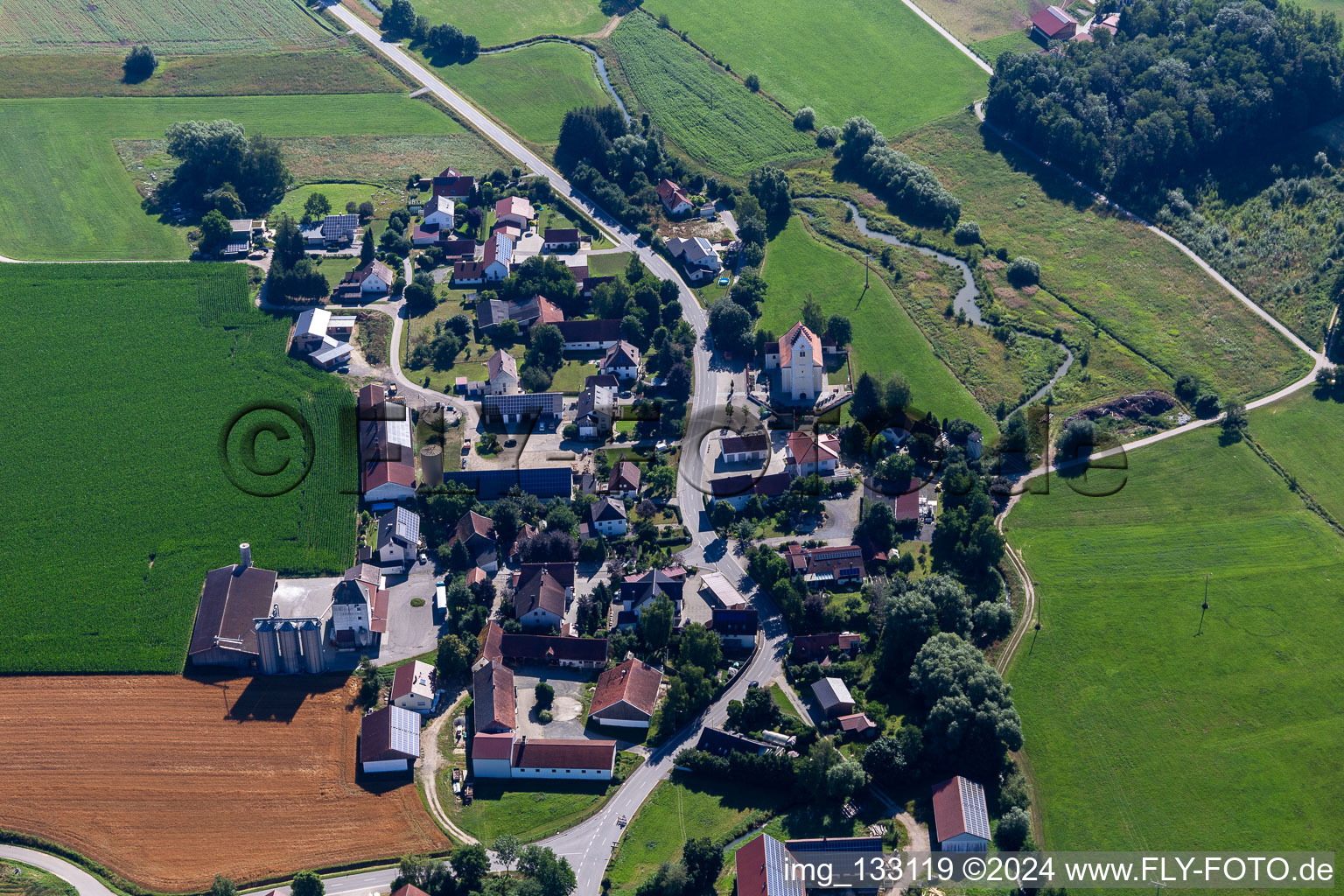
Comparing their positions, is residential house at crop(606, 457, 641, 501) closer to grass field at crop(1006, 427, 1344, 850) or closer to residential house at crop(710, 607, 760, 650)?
residential house at crop(710, 607, 760, 650)

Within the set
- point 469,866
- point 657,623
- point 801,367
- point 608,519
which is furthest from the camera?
point 801,367

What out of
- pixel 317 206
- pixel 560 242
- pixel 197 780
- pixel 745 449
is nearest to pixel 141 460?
pixel 197 780

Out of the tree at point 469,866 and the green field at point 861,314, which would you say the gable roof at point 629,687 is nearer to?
the tree at point 469,866

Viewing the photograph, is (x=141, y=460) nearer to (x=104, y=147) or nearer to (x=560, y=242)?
(x=560, y=242)

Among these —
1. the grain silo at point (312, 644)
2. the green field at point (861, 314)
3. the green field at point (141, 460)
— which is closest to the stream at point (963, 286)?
the green field at point (861, 314)

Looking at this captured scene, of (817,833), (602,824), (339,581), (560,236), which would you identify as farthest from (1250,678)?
(560,236)

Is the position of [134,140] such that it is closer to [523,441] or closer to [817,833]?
[523,441]

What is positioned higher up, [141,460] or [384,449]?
[384,449]

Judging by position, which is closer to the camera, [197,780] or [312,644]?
[197,780]
